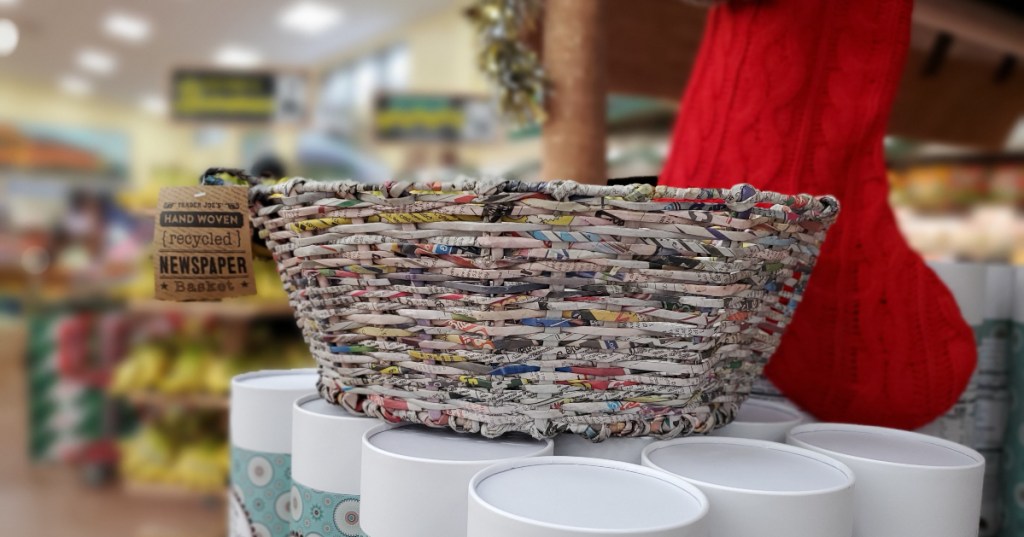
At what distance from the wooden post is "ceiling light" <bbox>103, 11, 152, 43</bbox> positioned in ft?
16.6

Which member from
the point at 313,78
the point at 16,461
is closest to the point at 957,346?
the point at 313,78

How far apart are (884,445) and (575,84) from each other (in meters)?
0.50

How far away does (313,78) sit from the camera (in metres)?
2.80

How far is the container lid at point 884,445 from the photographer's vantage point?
0.45 m

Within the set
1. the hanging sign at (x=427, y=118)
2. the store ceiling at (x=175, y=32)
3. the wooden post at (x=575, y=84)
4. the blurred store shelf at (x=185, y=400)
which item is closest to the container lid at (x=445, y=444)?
the wooden post at (x=575, y=84)

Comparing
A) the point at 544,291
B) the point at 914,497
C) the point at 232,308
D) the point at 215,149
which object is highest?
the point at 215,149

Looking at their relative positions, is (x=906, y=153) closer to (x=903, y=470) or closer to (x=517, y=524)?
(x=903, y=470)

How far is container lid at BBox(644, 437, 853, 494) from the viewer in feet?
1.25

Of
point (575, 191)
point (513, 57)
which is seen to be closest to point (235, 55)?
point (513, 57)

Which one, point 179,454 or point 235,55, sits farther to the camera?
point 235,55

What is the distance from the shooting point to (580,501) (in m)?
0.35

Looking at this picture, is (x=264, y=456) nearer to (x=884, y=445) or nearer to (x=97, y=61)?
(x=884, y=445)

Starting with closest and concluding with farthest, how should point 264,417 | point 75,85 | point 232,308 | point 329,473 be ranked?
point 329,473, point 264,417, point 232,308, point 75,85

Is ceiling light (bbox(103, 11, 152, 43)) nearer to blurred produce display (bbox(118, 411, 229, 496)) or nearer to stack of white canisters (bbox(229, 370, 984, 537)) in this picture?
blurred produce display (bbox(118, 411, 229, 496))
